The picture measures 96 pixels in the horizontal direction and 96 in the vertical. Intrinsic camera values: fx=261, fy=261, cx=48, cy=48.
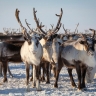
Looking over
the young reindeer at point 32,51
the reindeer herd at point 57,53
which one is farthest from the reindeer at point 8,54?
the young reindeer at point 32,51

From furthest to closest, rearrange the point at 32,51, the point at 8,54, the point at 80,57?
the point at 8,54 < the point at 80,57 < the point at 32,51

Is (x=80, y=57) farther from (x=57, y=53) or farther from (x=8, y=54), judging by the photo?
(x=8, y=54)

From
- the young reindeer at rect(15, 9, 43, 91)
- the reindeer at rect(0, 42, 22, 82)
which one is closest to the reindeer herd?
the young reindeer at rect(15, 9, 43, 91)

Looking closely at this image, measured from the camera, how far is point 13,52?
9547 mm

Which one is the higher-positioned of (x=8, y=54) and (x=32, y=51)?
(x=32, y=51)

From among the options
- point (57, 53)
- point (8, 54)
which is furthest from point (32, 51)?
point (8, 54)

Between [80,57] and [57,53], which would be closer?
[80,57]

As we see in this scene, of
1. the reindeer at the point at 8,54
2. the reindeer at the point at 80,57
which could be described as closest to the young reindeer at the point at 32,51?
the reindeer at the point at 80,57

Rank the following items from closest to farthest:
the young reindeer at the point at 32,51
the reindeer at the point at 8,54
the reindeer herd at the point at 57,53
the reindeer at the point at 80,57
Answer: the young reindeer at the point at 32,51 → the reindeer herd at the point at 57,53 → the reindeer at the point at 80,57 → the reindeer at the point at 8,54

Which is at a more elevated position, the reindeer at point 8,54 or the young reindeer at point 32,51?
the young reindeer at point 32,51

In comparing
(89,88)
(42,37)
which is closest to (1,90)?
(42,37)

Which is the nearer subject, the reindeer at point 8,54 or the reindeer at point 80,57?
the reindeer at point 80,57

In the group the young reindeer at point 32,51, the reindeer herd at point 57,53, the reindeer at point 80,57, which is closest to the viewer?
the young reindeer at point 32,51

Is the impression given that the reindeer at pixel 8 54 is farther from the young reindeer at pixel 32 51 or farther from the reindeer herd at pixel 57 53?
the young reindeer at pixel 32 51
